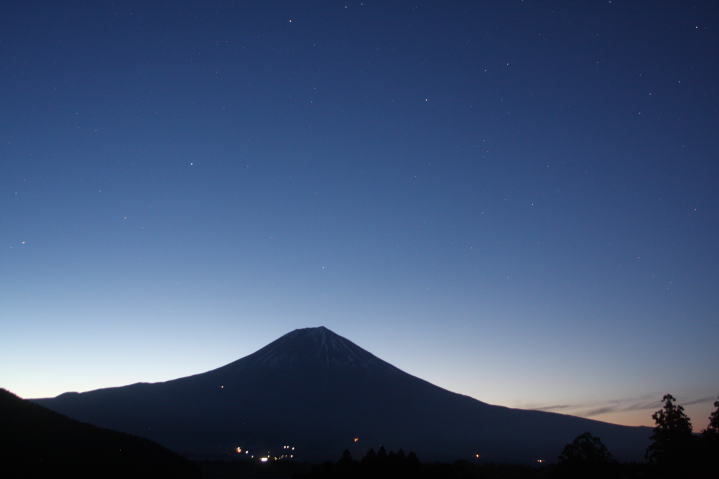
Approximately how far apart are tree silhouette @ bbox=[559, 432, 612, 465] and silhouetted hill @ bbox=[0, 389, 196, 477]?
35601 mm

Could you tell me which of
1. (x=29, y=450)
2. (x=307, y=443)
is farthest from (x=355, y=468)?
(x=307, y=443)

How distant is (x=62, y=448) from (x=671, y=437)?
145ft

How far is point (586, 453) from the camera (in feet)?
55.0

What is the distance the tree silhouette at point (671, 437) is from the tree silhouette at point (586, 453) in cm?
657

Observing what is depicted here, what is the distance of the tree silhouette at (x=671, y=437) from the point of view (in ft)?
71.0

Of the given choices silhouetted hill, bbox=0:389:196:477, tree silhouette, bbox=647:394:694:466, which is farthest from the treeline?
silhouetted hill, bbox=0:389:196:477

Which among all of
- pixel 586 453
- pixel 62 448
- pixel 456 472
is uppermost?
pixel 586 453

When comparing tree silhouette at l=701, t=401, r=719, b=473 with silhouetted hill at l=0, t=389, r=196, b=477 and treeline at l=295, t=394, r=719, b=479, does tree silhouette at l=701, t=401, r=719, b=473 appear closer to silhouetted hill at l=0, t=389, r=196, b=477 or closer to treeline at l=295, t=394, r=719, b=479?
treeline at l=295, t=394, r=719, b=479

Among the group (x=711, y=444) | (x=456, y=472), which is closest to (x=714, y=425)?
(x=711, y=444)

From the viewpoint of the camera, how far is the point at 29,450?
40875 mm

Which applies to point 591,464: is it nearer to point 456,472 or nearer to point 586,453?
point 586,453

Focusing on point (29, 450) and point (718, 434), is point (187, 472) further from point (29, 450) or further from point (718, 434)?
point (718, 434)

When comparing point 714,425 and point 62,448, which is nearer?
point 714,425

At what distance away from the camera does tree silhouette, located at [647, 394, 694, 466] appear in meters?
21.6
